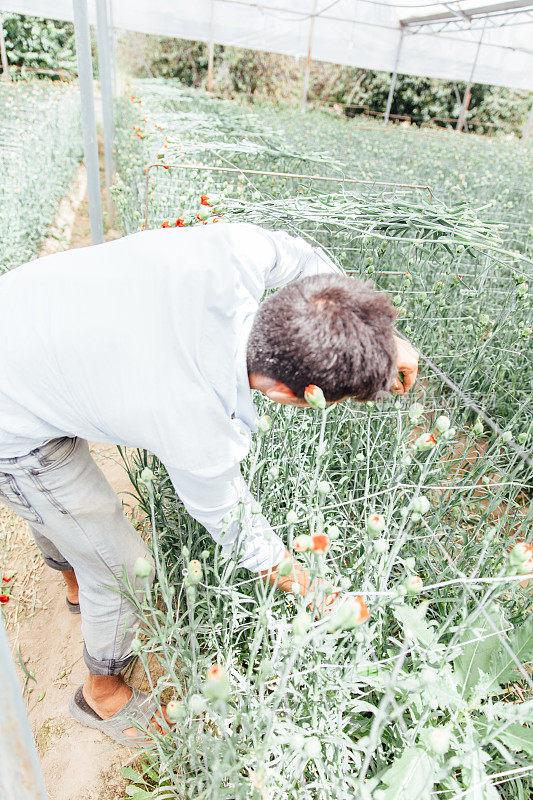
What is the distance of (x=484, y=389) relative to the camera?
7.45 feet

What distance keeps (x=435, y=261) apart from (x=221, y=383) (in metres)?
1.82

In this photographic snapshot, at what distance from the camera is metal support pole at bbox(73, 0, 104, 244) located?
2566 millimetres

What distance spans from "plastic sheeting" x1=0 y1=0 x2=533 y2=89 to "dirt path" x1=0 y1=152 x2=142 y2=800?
11.2 meters

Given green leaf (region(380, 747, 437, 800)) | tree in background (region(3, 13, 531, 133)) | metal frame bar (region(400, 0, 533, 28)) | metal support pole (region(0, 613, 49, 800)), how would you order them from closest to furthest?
metal support pole (region(0, 613, 49, 800))
green leaf (region(380, 747, 437, 800))
metal frame bar (region(400, 0, 533, 28))
tree in background (region(3, 13, 531, 133))

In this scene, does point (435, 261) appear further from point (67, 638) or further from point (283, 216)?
point (67, 638)

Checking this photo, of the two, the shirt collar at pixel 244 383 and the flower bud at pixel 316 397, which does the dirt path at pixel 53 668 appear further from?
the flower bud at pixel 316 397

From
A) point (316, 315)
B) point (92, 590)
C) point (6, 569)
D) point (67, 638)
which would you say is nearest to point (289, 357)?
point (316, 315)

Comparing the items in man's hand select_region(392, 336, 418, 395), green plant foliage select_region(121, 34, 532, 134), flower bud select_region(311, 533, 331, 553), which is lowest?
flower bud select_region(311, 533, 331, 553)

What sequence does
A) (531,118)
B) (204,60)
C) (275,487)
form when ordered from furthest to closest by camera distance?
1. (204,60)
2. (531,118)
3. (275,487)

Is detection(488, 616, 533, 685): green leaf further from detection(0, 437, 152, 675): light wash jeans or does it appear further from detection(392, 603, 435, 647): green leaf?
detection(0, 437, 152, 675): light wash jeans

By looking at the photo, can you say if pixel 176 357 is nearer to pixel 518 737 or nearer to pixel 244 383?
pixel 244 383

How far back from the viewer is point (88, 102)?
2.77m

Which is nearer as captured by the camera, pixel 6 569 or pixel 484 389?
pixel 6 569

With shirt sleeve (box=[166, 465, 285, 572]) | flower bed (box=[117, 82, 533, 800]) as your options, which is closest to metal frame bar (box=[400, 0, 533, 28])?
flower bed (box=[117, 82, 533, 800])
